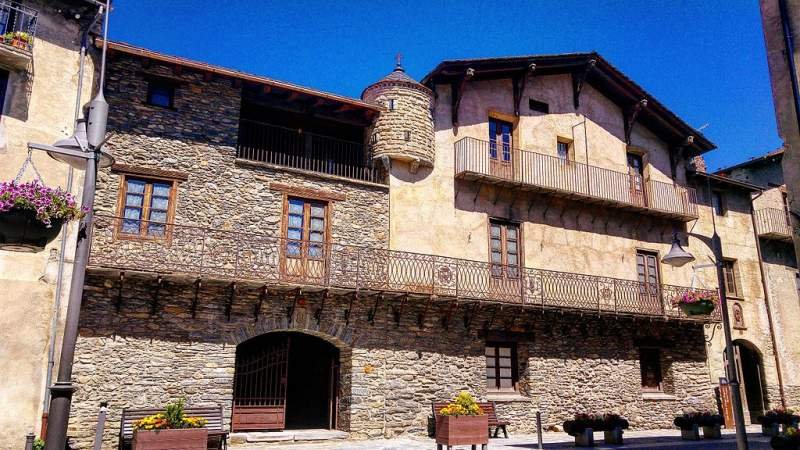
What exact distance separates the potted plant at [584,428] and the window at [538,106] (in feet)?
33.0

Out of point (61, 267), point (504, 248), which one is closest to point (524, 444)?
point (504, 248)

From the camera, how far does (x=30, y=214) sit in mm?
6164

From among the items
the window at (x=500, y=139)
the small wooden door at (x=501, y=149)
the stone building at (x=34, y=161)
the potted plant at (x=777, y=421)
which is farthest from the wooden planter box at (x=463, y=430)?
the potted plant at (x=777, y=421)

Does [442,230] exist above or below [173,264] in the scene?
above

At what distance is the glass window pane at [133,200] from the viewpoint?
44.5 ft

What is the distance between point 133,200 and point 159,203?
55 centimetres

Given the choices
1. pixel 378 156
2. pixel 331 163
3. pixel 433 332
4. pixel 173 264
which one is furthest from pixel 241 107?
pixel 433 332

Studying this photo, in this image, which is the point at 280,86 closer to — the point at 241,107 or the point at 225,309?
the point at 241,107

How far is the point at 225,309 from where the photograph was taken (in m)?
13.6

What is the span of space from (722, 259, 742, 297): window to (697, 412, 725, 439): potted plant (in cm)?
753

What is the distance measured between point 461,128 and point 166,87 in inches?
321

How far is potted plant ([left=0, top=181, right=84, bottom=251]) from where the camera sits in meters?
6.07

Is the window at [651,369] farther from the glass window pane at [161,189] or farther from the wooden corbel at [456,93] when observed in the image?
the glass window pane at [161,189]

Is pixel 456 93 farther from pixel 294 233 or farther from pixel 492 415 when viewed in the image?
pixel 492 415
